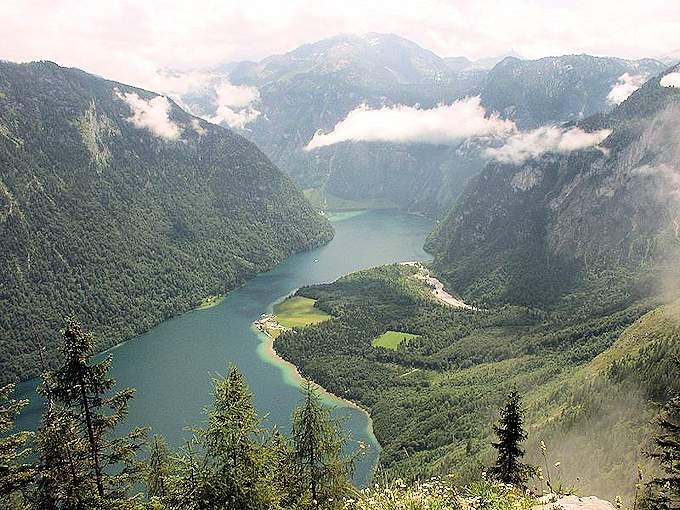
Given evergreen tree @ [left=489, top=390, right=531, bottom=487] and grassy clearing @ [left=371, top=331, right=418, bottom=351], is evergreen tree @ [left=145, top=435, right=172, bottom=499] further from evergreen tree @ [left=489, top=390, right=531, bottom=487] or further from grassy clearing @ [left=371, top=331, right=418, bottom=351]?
grassy clearing @ [left=371, top=331, right=418, bottom=351]

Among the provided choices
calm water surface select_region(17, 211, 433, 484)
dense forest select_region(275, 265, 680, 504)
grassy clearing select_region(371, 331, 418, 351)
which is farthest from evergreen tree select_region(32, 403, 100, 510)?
grassy clearing select_region(371, 331, 418, 351)

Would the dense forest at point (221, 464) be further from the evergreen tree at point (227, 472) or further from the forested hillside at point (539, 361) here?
the forested hillside at point (539, 361)

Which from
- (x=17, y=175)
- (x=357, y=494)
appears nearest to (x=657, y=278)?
(x=357, y=494)

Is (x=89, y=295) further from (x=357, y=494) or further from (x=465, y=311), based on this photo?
(x=357, y=494)

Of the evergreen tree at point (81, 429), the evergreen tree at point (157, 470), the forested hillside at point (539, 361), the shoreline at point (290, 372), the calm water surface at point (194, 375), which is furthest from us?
the shoreline at point (290, 372)

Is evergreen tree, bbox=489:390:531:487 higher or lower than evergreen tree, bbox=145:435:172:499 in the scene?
higher

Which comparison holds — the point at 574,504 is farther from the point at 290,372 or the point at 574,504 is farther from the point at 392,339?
the point at 392,339

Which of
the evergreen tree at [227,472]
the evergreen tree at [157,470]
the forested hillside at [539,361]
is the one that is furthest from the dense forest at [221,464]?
the forested hillside at [539,361]
